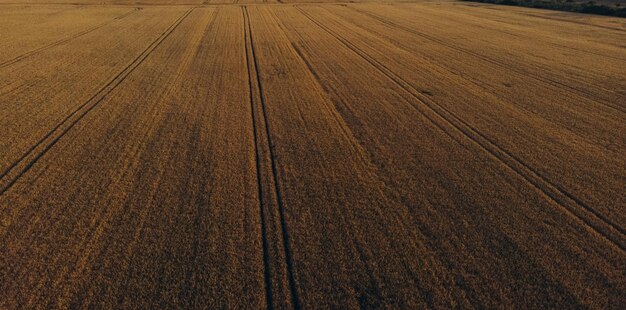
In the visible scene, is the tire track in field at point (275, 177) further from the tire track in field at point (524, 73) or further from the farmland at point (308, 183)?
the tire track in field at point (524, 73)

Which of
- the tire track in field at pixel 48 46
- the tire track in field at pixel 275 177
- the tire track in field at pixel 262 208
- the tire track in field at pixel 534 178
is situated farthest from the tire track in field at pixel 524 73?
the tire track in field at pixel 48 46

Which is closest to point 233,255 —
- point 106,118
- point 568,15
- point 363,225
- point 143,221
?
point 143,221

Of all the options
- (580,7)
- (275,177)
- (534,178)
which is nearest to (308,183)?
(275,177)

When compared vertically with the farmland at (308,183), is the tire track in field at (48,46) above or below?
above

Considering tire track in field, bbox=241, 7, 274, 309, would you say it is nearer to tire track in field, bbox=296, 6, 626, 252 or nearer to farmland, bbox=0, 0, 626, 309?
farmland, bbox=0, 0, 626, 309

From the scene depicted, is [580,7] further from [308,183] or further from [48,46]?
[48,46]

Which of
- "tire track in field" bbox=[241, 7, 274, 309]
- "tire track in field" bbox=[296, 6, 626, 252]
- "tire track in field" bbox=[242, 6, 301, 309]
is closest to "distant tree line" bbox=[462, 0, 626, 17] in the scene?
"tire track in field" bbox=[296, 6, 626, 252]
